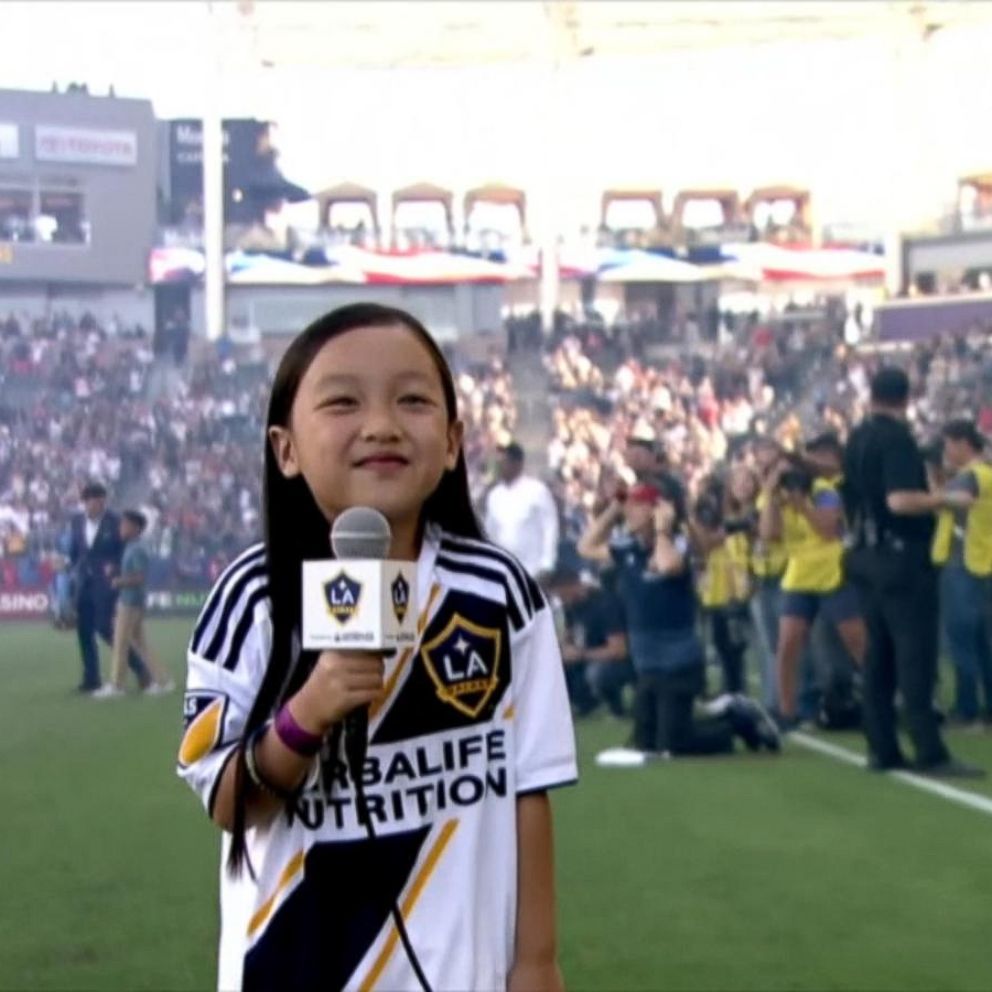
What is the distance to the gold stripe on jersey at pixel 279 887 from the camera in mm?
2318

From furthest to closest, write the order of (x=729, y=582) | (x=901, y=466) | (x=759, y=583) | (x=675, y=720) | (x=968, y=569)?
(x=729, y=582) → (x=759, y=583) → (x=968, y=569) → (x=675, y=720) → (x=901, y=466)

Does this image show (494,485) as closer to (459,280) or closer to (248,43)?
(248,43)

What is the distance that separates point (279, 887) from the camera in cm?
232

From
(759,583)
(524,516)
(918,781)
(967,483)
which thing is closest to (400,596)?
(918,781)

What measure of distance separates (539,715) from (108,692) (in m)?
13.1

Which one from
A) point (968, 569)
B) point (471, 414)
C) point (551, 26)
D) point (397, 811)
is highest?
point (551, 26)

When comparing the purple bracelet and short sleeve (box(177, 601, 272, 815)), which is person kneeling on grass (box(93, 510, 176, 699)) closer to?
short sleeve (box(177, 601, 272, 815))

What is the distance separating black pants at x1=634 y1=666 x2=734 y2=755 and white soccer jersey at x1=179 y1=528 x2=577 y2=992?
304 inches

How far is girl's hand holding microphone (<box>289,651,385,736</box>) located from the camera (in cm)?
207

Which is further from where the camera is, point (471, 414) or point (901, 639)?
point (471, 414)

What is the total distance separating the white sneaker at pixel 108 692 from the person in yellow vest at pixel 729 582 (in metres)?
4.42

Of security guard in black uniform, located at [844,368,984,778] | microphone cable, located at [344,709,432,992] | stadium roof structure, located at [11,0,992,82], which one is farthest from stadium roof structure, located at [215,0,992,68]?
microphone cable, located at [344,709,432,992]

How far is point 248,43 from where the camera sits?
1912cm

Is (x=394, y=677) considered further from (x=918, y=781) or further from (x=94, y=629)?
(x=94, y=629)
